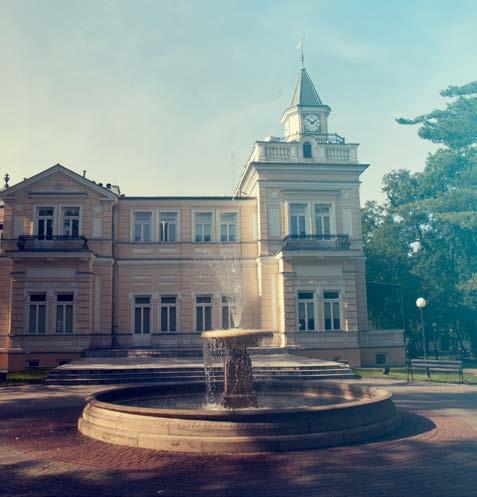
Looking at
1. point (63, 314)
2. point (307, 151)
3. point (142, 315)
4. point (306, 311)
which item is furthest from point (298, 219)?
point (63, 314)

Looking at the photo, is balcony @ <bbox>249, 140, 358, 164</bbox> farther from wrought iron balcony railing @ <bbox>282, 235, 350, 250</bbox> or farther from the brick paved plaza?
the brick paved plaza

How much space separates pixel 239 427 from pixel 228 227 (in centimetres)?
2272

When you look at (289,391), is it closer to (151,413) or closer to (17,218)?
(151,413)

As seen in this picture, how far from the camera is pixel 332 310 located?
96.0ft

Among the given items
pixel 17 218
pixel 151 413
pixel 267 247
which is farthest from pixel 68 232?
pixel 151 413

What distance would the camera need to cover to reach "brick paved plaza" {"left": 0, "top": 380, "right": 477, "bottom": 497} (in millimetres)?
7242

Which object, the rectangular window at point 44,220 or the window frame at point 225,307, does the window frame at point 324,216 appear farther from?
the rectangular window at point 44,220

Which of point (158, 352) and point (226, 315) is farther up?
point (226, 315)

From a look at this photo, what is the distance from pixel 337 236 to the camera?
29.2 metres

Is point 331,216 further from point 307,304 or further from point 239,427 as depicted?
point 239,427

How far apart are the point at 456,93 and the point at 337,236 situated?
11.5m

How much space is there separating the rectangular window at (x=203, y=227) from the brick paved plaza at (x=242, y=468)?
20.2 metres

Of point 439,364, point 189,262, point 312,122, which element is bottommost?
point 439,364

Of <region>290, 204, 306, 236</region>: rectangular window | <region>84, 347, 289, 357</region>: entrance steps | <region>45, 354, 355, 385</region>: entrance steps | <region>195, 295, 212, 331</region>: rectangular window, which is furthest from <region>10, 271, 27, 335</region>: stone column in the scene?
<region>290, 204, 306, 236</region>: rectangular window
